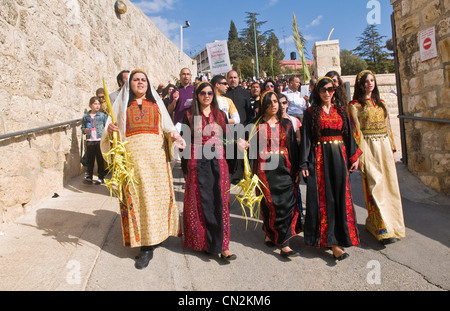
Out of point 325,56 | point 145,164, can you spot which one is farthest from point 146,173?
point 325,56

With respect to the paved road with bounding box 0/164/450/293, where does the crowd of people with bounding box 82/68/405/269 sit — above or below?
above

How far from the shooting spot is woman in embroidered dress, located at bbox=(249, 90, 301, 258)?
3.46 metres

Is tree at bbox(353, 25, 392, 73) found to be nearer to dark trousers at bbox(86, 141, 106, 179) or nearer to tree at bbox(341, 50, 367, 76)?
tree at bbox(341, 50, 367, 76)

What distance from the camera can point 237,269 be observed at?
3035 millimetres

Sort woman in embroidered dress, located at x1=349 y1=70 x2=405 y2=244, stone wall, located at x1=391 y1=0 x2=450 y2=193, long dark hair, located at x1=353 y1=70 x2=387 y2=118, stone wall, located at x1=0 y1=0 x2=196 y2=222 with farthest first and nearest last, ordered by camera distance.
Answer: stone wall, located at x1=391 y1=0 x2=450 y2=193 < long dark hair, located at x1=353 y1=70 x2=387 y2=118 < stone wall, located at x1=0 y1=0 x2=196 y2=222 < woman in embroidered dress, located at x1=349 y1=70 x2=405 y2=244

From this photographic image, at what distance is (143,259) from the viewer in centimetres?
303

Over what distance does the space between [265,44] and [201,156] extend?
68.9m

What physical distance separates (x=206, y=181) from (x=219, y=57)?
6.24 metres

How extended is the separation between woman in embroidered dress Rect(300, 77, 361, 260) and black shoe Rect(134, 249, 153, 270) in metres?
1.64

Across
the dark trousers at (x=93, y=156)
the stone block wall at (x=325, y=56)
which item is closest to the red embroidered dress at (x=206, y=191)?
the dark trousers at (x=93, y=156)

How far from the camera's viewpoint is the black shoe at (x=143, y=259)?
9.80ft

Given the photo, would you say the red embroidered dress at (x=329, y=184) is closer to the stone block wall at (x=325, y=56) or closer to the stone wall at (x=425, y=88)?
the stone wall at (x=425, y=88)

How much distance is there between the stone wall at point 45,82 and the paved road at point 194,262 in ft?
1.80

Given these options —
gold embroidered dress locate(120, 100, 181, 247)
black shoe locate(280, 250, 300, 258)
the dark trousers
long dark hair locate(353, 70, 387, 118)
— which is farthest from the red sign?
the dark trousers
